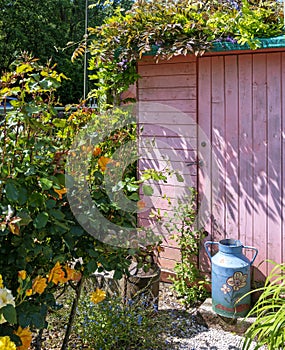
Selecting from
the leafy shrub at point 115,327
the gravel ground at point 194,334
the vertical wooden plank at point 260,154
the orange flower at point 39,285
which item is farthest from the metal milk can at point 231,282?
the orange flower at point 39,285

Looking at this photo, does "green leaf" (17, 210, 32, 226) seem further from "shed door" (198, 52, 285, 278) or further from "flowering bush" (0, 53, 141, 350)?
"shed door" (198, 52, 285, 278)

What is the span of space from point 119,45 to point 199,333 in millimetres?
2306

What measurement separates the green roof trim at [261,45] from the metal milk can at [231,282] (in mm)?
1412

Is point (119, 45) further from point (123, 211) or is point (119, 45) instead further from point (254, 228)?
point (123, 211)

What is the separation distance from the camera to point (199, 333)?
337 centimetres

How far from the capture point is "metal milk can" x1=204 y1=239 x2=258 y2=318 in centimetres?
340

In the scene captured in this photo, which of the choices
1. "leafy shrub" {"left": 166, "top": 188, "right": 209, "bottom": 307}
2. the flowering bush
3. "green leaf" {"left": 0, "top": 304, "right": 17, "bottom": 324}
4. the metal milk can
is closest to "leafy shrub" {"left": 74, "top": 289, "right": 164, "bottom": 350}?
the metal milk can

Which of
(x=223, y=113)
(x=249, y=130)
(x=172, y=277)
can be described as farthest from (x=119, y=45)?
(x=172, y=277)

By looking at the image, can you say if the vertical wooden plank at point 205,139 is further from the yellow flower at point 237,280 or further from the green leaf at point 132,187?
the green leaf at point 132,187

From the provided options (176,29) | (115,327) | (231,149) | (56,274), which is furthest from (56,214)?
(176,29)

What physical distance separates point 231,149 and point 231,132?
130mm

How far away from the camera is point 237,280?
3.41m

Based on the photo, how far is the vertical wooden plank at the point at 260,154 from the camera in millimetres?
3596

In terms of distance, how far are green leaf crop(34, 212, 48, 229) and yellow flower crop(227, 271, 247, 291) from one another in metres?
1.86
